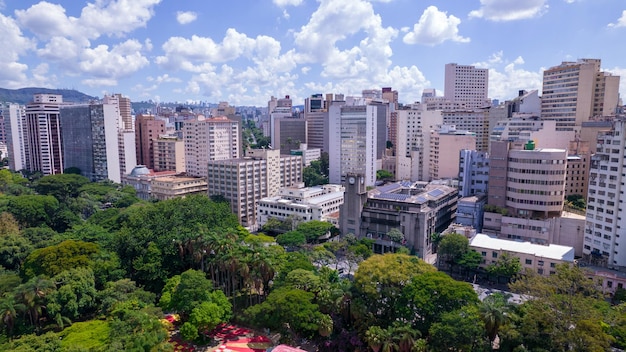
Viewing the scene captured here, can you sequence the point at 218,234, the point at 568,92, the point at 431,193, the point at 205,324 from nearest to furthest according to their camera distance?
the point at 205,324 → the point at 218,234 → the point at 431,193 → the point at 568,92

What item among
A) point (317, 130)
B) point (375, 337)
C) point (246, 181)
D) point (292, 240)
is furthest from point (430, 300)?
point (317, 130)

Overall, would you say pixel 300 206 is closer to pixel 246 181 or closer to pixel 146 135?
pixel 246 181

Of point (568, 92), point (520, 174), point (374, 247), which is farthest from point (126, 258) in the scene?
point (568, 92)

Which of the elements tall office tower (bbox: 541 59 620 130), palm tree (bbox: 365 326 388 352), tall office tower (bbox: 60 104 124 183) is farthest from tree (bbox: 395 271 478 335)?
tall office tower (bbox: 60 104 124 183)

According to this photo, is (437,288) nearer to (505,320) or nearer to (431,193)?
(505,320)

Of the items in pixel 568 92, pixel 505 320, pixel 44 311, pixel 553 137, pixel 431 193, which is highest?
pixel 568 92
